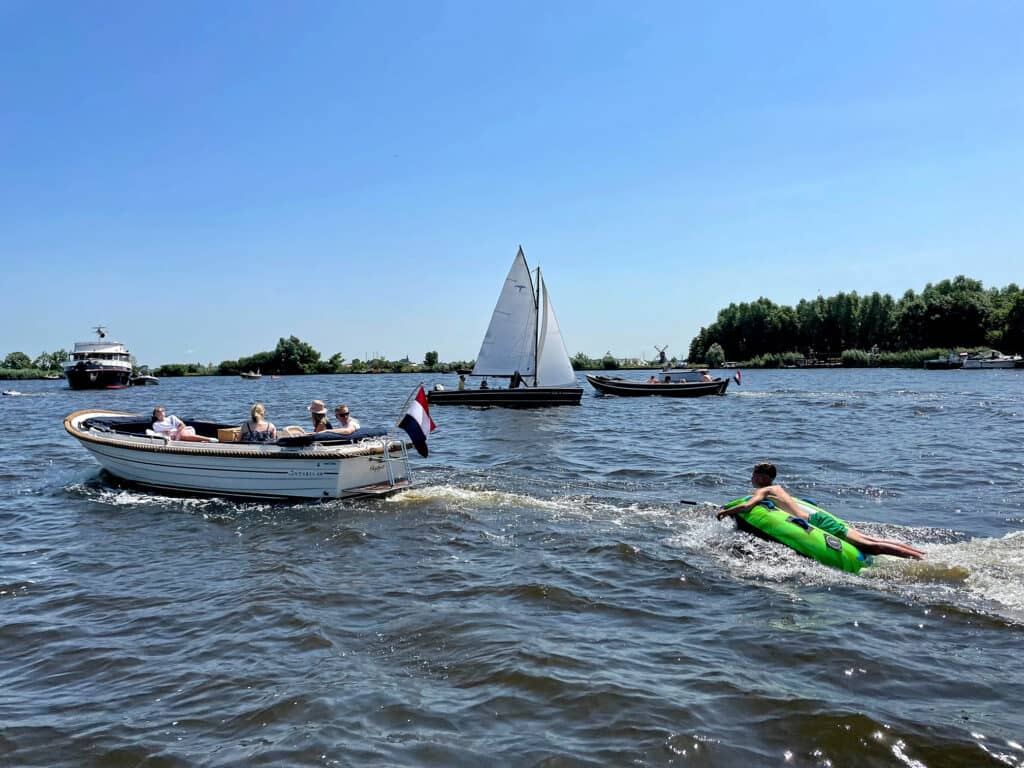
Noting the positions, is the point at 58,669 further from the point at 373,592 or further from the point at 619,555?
the point at 619,555

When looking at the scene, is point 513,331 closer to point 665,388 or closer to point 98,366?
point 665,388

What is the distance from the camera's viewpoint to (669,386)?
174ft

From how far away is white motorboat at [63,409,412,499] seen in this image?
14336mm

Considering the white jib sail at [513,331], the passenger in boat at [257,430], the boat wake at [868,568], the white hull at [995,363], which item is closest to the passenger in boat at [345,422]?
the passenger in boat at [257,430]

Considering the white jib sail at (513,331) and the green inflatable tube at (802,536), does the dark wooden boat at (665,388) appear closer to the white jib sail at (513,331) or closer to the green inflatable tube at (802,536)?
the white jib sail at (513,331)

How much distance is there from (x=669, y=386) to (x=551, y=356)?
49.8ft

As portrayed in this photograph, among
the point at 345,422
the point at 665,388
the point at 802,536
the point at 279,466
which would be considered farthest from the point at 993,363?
the point at 279,466

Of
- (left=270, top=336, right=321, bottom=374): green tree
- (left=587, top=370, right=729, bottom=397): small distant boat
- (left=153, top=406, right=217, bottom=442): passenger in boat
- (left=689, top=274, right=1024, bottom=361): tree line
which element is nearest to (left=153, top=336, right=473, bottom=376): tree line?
(left=270, top=336, right=321, bottom=374): green tree

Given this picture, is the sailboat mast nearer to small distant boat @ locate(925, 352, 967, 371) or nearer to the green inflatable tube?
the green inflatable tube

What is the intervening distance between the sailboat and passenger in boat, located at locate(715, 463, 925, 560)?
2958 cm

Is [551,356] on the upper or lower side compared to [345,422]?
upper

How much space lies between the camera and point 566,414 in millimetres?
36906

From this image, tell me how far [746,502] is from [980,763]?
5.46 metres

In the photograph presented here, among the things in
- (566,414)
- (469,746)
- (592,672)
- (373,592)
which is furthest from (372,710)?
(566,414)
